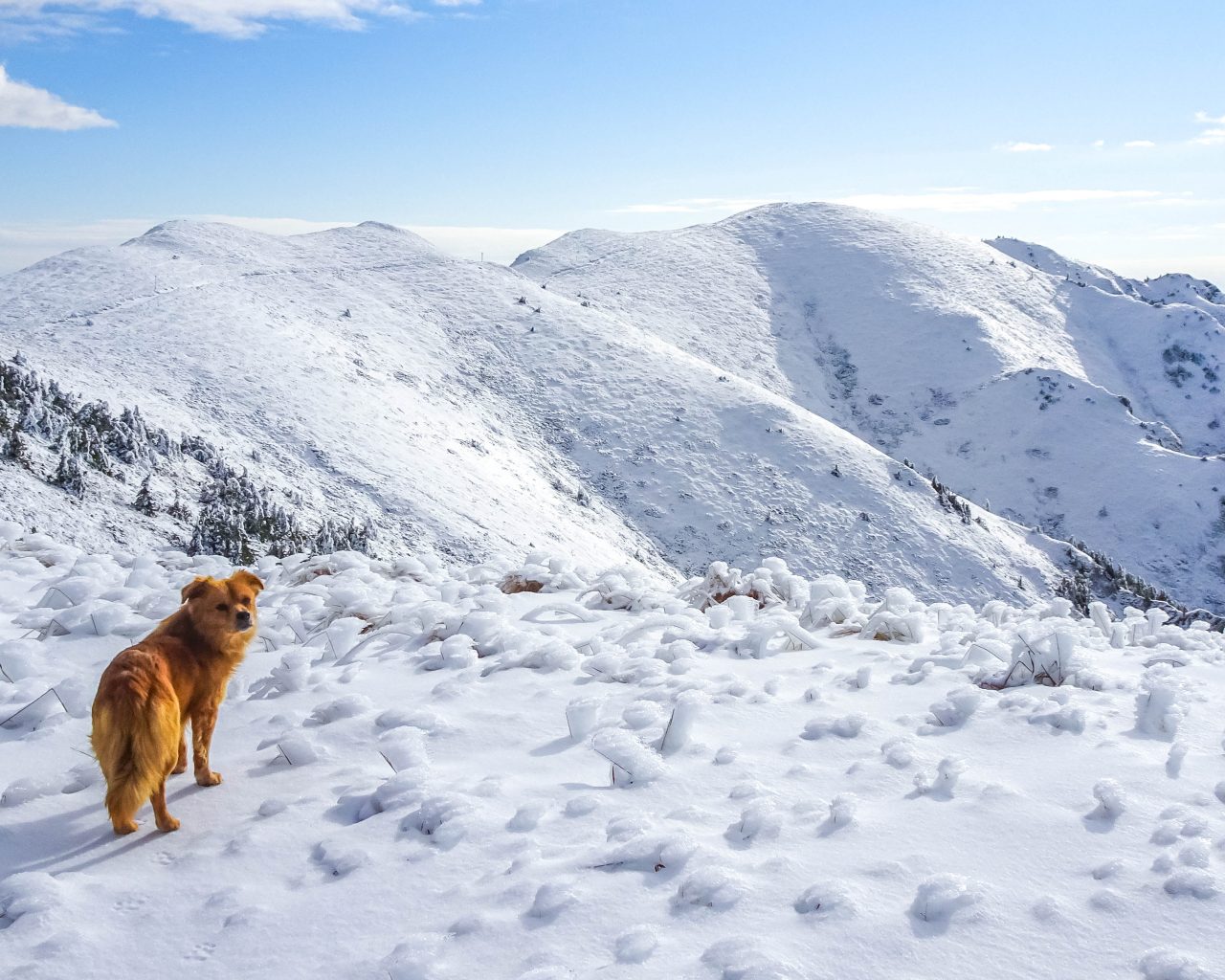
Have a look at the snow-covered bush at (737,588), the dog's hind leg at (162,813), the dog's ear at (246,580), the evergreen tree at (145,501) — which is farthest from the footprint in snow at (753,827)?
the evergreen tree at (145,501)

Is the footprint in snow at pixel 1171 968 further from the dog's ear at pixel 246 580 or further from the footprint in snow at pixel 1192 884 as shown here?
the dog's ear at pixel 246 580

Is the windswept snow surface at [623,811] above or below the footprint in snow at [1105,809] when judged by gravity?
below

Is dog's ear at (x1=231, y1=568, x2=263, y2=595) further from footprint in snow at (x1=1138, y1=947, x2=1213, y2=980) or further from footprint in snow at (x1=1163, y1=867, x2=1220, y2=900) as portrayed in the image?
footprint in snow at (x1=1163, y1=867, x2=1220, y2=900)

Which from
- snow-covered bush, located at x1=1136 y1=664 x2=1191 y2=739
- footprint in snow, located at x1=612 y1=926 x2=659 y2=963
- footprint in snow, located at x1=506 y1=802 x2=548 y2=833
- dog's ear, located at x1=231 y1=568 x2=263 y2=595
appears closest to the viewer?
footprint in snow, located at x1=612 y1=926 x2=659 y2=963

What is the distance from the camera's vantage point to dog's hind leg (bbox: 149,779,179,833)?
3178 millimetres

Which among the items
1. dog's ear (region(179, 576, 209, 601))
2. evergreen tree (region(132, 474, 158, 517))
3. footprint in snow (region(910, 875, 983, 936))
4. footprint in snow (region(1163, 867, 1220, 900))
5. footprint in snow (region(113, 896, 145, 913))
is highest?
dog's ear (region(179, 576, 209, 601))

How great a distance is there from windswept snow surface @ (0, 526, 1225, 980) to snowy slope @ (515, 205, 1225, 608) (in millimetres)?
40634

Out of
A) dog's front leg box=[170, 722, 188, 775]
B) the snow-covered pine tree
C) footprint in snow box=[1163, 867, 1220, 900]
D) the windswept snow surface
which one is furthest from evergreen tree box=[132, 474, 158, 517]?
footprint in snow box=[1163, 867, 1220, 900]

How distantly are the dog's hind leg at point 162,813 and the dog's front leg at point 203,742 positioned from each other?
0.33 meters

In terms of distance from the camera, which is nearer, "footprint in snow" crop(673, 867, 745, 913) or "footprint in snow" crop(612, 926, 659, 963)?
"footprint in snow" crop(612, 926, 659, 963)

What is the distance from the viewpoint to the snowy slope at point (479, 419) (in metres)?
23.4

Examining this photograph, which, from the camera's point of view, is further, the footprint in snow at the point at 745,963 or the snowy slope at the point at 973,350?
the snowy slope at the point at 973,350

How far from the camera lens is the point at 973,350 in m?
54.0

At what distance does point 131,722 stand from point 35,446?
13.6m
